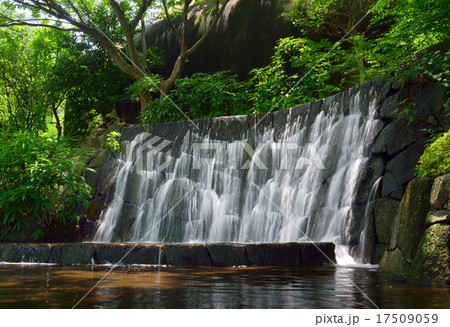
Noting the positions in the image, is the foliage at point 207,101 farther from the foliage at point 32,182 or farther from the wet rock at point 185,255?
the wet rock at point 185,255

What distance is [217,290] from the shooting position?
15.3ft

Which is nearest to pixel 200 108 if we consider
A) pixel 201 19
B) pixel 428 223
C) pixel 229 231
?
pixel 229 231

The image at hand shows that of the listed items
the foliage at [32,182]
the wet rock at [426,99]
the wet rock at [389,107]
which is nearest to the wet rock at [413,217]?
the wet rock at [426,99]

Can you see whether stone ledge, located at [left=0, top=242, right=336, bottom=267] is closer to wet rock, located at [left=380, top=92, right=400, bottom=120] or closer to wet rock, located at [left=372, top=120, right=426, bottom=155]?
wet rock, located at [left=372, top=120, right=426, bottom=155]

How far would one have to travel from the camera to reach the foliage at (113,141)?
13.9 m

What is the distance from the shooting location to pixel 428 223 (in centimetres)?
549

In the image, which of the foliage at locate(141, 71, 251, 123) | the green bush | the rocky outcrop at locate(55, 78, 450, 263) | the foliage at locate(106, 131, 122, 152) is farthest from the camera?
the foliage at locate(141, 71, 251, 123)

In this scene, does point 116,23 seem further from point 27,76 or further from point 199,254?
point 199,254

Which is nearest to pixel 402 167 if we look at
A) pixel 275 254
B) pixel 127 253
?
pixel 275 254

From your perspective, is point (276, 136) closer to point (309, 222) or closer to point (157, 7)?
point (309, 222)

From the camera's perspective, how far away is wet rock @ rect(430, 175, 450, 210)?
5367mm

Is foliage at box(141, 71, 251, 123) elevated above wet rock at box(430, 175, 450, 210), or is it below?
above

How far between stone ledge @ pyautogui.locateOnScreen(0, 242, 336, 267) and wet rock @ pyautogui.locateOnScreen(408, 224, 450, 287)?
2.05 m

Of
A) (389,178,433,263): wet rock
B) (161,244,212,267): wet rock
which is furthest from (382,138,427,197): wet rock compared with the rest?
(161,244,212,267): wet rock
